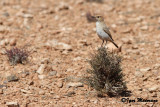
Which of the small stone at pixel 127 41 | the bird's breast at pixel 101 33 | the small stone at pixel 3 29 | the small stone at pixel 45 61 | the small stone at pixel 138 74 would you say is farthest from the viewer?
the small stone at pixel 127 41

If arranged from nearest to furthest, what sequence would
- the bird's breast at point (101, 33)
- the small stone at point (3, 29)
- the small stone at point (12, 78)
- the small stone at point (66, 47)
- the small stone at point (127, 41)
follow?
the small stone at point (12, 78) → the bird's breast at point (101, 33) → the small stone at point (66, 47) → the small stone at point (3, 29) → the small stone at point (127, 41)

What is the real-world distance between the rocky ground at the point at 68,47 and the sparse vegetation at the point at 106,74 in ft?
0.69

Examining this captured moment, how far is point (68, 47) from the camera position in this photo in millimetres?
9133

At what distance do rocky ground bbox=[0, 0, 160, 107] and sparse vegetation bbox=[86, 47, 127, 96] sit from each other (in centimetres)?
21

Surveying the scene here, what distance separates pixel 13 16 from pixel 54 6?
2547 millimetres

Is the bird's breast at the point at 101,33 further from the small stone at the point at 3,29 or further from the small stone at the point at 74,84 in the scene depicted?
the small stone at the point at 3,29

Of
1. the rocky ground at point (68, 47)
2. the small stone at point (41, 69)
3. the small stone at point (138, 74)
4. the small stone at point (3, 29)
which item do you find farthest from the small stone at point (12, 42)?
the small stone at point (138, 74)

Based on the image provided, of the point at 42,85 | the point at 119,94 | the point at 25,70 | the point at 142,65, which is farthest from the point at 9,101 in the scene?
the point at 142,65

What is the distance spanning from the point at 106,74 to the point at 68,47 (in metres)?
2.67

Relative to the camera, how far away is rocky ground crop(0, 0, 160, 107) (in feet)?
21.6

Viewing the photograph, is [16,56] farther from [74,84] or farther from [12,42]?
[74,84]

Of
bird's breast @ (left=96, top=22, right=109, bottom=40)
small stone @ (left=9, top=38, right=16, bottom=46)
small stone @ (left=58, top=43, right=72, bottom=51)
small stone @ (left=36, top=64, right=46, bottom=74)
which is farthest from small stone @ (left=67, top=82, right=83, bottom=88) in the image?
small stone @ (left=9, top=38, right=16, bottom=46)

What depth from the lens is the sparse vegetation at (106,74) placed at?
21.6 ft

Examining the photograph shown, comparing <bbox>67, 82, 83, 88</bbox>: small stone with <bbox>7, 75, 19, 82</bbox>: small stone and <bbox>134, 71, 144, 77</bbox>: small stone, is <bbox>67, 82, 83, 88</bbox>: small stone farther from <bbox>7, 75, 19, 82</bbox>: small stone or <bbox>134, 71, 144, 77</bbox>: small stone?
<bbox>134, 71, 144, 77</bbox>: small stone
